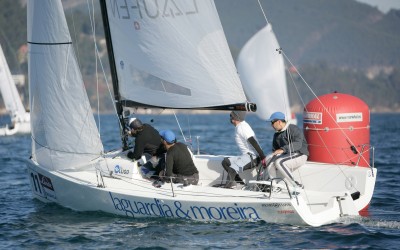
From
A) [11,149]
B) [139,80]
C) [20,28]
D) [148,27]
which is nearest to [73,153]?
[139,80]

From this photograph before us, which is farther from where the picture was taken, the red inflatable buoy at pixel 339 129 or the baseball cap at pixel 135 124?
the red inflatable buoy at pixel 339 129

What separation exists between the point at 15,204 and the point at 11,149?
12.8 meters

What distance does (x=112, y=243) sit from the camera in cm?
881

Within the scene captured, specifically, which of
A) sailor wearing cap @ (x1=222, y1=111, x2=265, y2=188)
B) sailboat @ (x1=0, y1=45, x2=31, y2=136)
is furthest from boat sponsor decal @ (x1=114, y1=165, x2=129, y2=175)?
sailboat @ (x1=0, y1=45, x2=31, y2=136)

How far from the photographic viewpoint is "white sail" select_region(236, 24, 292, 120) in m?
35.2

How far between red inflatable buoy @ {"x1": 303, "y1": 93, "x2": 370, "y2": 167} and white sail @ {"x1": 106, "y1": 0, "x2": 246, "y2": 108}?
1.54 metres

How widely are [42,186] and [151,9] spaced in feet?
10.7

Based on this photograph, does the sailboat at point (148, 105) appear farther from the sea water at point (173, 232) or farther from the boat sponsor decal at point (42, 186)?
→ the sea water at point (173, 232)

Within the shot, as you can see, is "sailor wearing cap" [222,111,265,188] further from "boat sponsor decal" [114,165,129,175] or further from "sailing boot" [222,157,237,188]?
"boat sponsor decal" [114,165,129,175]

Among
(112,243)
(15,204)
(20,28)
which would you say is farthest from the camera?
(20,28)

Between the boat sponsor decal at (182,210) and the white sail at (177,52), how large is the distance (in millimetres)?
1515

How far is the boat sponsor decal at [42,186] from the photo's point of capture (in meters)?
11.2

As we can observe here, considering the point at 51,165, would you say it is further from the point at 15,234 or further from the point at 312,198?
the point at 312,198

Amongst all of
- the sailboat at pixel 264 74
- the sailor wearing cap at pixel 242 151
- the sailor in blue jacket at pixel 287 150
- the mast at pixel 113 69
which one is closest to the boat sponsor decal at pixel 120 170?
the mast at pixel 113 69
